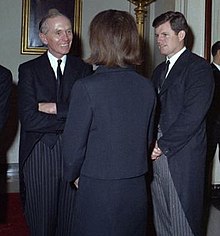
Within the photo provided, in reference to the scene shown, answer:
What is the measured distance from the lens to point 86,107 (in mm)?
1854

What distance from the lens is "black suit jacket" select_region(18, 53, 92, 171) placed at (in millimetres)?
2393

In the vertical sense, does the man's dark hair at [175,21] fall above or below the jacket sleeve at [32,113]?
above

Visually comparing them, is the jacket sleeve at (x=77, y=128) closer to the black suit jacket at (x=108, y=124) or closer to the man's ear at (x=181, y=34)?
the black suit jacket at (x=108, y=124)

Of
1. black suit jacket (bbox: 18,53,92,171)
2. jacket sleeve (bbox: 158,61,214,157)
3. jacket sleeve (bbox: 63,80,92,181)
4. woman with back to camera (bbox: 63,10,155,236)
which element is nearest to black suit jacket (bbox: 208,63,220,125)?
jacket sleeve (bbox: 158,61,214,157)

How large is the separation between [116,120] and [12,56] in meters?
3.28

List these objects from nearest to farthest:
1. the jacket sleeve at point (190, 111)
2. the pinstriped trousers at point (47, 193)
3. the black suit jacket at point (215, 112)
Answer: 1. the jacket sleeve at point (190, 111)
2. the pinstriped trousers at point (47, 193)
3. the black suit jacket at point (215, 112)

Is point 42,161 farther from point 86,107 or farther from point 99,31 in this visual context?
point 99,31

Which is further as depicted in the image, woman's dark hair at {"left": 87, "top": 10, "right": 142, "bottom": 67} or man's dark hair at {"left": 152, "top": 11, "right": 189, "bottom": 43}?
man's dark hair at {"left": 152, "top": 11, "right": 189, "bottom": 43}

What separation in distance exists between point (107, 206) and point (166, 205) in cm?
69

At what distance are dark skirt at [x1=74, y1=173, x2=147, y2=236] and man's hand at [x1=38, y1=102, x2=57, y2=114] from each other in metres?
0.57

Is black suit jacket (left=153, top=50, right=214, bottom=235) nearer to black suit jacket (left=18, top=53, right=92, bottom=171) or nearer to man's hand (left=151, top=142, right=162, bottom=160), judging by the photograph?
man's hand (left=151, top=142, right=162, bottom=160)

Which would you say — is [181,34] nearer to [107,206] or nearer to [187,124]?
[187,124]

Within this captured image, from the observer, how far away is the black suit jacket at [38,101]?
7.85ft

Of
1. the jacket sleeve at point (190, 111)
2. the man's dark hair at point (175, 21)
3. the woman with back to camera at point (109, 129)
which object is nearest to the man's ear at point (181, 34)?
the man's dark hair at point (175, 21)
